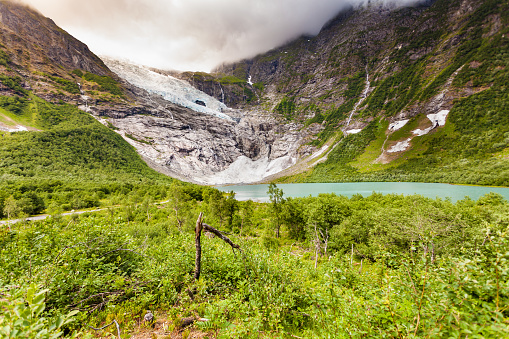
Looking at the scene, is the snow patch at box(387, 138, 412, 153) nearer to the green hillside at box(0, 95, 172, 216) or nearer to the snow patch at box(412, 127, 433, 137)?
the snow patch at box(412, 127, 433, 137)

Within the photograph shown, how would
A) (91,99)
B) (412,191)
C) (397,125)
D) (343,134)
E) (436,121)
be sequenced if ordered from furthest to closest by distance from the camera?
(343,134) < (397,125) < (91,99) < (436,121) < (412,191)

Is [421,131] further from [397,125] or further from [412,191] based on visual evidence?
[412,191]

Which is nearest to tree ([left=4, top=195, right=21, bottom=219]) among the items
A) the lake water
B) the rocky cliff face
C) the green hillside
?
the green hillside

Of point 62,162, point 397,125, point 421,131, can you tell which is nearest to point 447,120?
point 421,131

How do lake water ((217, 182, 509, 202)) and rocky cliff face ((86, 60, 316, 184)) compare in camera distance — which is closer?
lake water ((217, 182, 509, 202))

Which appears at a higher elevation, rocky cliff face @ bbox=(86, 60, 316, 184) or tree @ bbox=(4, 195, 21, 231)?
rocky cliff face @ bbox=(86, 60, 316, 184)

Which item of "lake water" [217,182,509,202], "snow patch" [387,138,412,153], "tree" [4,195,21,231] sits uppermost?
"snow patch" [387,138,412,153]

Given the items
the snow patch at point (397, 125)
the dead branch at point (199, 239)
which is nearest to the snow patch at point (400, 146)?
the snow patch at point (397, 125)

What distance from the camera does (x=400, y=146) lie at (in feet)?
508

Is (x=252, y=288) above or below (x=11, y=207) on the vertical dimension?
above

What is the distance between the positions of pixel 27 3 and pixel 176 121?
525 feet

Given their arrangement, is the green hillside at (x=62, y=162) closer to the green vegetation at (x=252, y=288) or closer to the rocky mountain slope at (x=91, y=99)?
the rocky mountain slope at (x=91, y=99)

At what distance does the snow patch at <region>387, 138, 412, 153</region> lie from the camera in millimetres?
152125

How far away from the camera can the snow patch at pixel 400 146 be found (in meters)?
152
